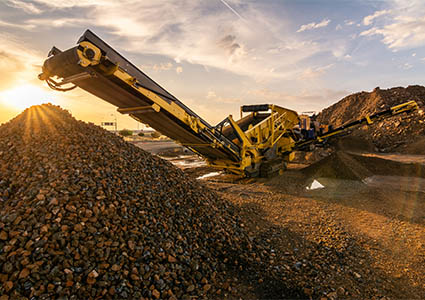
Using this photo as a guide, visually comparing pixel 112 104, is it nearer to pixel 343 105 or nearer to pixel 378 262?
pixel 378 262

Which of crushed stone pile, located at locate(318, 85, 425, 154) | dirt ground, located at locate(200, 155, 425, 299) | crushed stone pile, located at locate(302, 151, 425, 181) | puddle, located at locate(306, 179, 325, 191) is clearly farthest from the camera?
crushed stone pile, located at locate(318, 85, 425, 154)

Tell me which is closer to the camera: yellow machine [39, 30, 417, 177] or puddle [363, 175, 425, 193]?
yellow machine [39, 30, 417, 177]

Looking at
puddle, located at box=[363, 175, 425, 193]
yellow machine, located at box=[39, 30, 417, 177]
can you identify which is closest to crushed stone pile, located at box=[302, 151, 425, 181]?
puddle, located at box=[363, 175, 425, 193]

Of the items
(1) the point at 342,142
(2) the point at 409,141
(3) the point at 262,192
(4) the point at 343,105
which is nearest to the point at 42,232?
(3) the point at 262,192

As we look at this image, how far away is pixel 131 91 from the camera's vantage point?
549 centimetres

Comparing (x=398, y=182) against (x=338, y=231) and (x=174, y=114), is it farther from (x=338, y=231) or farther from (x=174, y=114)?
(x=174, y=114)

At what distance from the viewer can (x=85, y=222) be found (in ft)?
10.2

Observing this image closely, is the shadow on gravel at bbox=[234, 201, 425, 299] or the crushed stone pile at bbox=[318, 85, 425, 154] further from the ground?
the crushed stone pile at bbox=[318, 85, 425, 154]

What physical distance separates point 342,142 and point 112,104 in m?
19.7

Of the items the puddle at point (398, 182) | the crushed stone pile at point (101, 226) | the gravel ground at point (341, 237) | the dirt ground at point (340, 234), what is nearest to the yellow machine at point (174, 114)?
the crushed stone pile at point (101, 226)

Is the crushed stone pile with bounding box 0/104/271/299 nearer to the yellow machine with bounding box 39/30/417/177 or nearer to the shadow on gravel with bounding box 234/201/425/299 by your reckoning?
the shadow on gravel with bounding box 234/201/425/299

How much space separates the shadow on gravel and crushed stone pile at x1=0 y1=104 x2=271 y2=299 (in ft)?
1.01

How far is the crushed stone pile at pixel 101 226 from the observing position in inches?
104

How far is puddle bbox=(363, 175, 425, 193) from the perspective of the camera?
8469 mm
